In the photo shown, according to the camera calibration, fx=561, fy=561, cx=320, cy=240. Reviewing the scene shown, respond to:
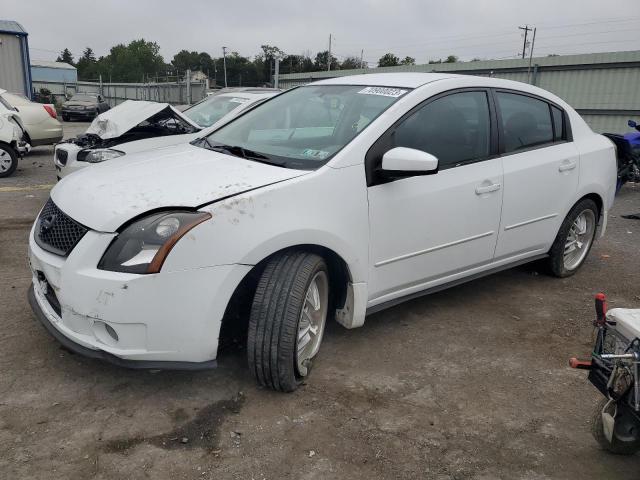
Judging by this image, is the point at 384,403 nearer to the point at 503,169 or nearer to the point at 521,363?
the point at 521,363

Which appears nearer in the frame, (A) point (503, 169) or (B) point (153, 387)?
(B) point (153, 387)

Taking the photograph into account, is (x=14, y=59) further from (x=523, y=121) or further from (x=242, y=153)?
(x=523, y=121)

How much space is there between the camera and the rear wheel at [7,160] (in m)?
9.44

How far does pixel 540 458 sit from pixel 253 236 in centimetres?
166

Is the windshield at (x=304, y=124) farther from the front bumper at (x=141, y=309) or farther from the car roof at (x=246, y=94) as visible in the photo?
the car roof at (x=246, y=94)

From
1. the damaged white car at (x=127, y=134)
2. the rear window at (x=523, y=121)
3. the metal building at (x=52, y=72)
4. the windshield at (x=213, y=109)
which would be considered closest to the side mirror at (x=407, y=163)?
the rear window at (x=523, y=121)

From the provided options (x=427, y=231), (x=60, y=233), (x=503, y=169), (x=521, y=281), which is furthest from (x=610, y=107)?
(x=60, y=233)

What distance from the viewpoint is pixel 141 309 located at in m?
2.51

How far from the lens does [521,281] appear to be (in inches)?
193

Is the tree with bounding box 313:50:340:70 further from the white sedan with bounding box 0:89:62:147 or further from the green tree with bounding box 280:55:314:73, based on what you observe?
the white sedan with bounding box 0:89:62:147

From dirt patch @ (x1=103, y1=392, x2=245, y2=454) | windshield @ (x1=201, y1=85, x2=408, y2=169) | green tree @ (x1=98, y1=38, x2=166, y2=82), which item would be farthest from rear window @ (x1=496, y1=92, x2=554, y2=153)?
green tree @ (x1=98, y1=38, x2=166, y2=82)

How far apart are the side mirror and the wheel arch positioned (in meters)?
0.56

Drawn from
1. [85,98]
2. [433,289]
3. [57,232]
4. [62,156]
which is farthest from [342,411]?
[85,98]

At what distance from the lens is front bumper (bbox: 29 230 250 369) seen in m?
2.50
